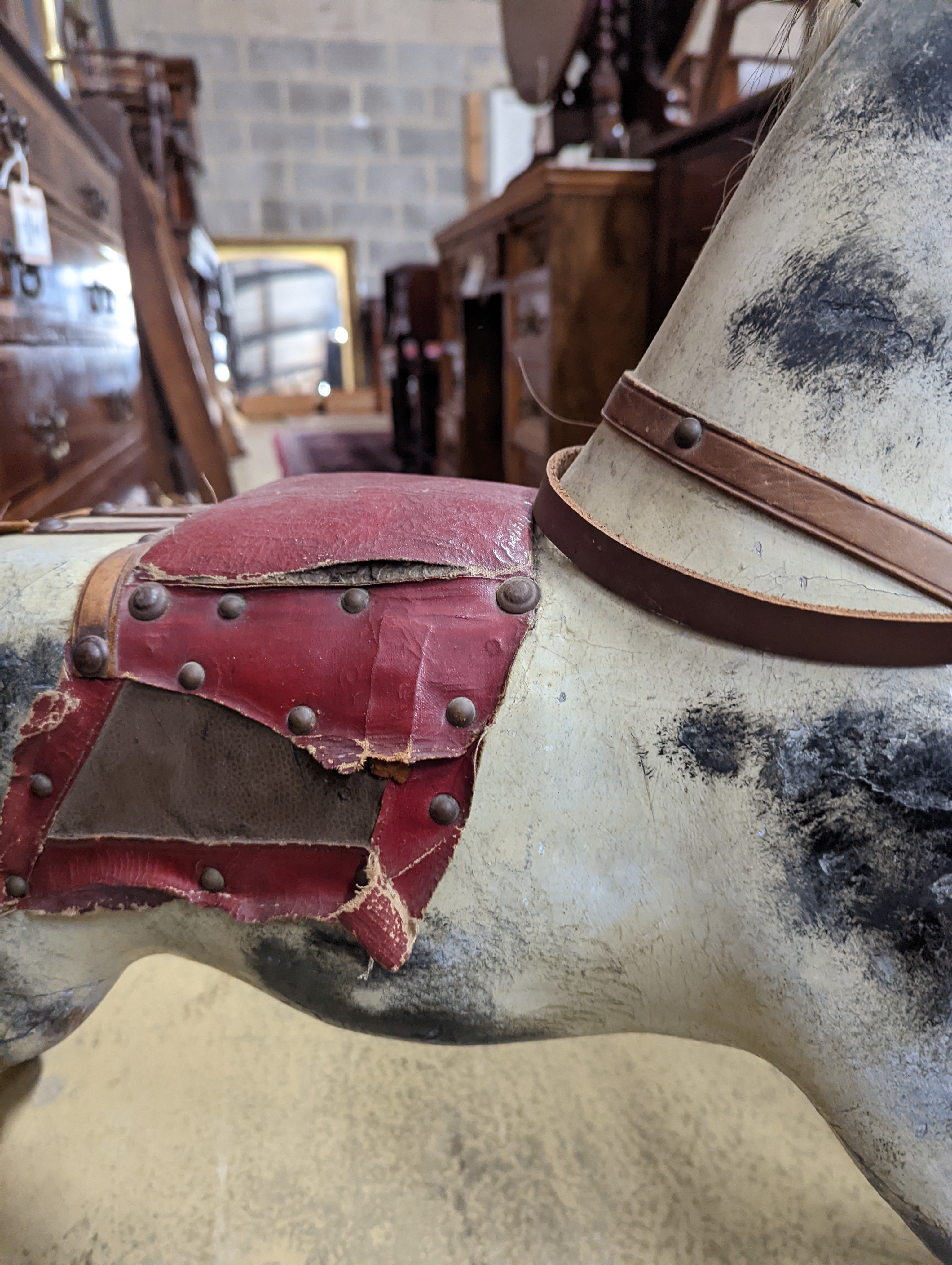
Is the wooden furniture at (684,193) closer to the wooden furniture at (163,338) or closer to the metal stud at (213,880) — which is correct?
the metal stud at (213,880)

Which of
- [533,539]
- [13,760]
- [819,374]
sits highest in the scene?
[819,374]

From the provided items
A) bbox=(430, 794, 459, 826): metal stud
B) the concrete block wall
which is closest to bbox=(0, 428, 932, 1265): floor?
bbox=(430, 794, 459, 826): metal stud

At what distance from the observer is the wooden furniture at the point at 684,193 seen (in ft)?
5.05

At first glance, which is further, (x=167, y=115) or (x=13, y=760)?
(x=167, y=115)

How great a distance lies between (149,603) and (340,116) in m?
7.19

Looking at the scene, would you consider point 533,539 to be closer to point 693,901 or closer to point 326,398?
point 693,901

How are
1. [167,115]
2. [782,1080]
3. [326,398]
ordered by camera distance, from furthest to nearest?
1. [326,398]
2. [167,115]
3. [782,1080]

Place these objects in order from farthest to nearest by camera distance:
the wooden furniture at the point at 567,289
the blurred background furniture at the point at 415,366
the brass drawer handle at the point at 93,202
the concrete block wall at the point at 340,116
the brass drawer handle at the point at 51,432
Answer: the concrete block wall at the point at 340,116 < the blurred background furniture at the point at 415,366 < the brass drawer handle at the point at 93,202 < the wooden furniture at the point at 567,289 < the brass drawer handle at the point at 51,432

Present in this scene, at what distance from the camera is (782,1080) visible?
1095mm

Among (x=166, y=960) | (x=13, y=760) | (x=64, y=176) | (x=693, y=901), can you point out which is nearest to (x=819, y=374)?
(x=693, y=901)

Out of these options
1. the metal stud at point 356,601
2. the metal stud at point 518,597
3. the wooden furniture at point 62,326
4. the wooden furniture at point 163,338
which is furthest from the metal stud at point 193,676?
the wooden furniture at point 163,338

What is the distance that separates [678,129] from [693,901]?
69.2 inches

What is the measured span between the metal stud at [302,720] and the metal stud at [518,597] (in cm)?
17

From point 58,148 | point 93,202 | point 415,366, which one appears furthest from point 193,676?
point 415,366
